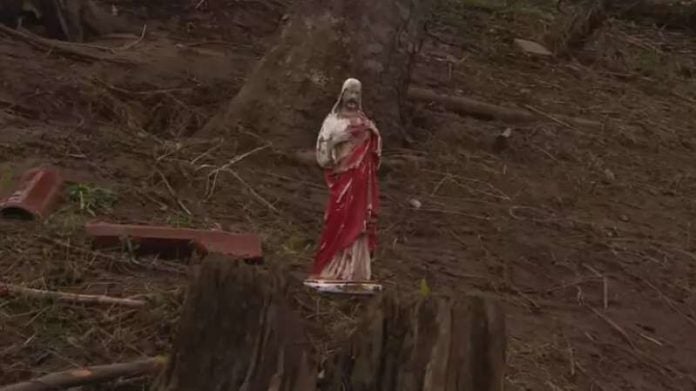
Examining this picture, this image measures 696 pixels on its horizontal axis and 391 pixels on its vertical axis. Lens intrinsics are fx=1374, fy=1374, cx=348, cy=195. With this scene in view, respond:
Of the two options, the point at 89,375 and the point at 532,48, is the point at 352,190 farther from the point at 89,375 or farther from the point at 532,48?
the point at 532,48

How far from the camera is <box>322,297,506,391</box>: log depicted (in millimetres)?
3990

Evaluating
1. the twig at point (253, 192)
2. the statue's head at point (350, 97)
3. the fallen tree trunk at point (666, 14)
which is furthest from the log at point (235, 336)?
the fallen tree trunk at point (666, 14)

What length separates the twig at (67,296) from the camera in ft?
16.7

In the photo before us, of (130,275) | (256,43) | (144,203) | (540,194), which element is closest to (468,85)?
(256,43)

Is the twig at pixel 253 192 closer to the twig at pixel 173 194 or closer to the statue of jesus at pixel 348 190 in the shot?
the twig at pixel 173 194

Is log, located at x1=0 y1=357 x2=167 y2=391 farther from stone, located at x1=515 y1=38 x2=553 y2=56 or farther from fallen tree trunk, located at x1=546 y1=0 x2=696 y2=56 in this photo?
fallen tree trunk, located at x1=546 y1=0 x2=696 y2=56

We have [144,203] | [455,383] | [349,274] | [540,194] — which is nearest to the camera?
[455,383]

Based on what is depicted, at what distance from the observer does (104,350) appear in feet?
15.9

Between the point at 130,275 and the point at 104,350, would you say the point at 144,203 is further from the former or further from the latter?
the point at 104,350

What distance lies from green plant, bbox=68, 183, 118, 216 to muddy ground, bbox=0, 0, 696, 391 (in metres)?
0.01

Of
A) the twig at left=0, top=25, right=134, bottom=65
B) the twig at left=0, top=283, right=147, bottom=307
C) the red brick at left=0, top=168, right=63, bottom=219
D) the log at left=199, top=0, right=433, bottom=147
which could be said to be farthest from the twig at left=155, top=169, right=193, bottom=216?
the twig at left=0, top=25, right=134, bottom=65

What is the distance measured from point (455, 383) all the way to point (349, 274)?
1.23 metres

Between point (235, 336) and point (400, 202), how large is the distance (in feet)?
11.6

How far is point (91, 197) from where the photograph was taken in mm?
6293
